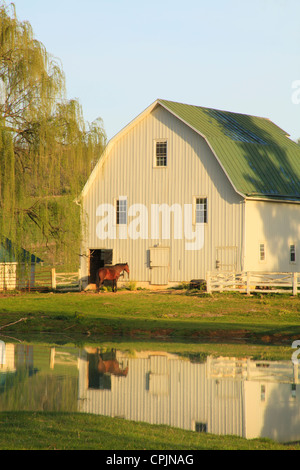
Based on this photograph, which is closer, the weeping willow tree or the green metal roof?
the weeping willow tree

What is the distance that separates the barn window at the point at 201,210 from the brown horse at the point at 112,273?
498 cm

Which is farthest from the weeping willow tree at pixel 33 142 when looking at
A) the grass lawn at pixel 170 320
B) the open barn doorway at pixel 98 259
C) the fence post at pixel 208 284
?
the open barn doorway at pixel 98 259

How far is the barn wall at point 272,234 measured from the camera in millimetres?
37969

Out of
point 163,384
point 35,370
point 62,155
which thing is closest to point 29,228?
point 62,155

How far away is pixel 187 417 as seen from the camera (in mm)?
13148

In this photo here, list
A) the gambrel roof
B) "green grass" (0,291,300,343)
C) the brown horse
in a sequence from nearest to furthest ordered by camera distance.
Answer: "green grass" (0,291,300,343) < the gambrel roof < the brown horse

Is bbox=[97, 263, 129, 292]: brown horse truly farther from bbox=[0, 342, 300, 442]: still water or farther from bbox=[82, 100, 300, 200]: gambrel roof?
bbox=[0, 342, 300, 442]: still water

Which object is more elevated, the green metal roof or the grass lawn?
the green metal roof

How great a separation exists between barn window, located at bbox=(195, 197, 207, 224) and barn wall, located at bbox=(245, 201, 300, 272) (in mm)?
2637

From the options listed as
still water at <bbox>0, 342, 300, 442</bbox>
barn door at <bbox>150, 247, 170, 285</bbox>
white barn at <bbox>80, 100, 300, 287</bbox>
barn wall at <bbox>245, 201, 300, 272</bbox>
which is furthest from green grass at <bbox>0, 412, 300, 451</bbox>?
barn door at <bbox>150, 247, 170, 285</bbox>

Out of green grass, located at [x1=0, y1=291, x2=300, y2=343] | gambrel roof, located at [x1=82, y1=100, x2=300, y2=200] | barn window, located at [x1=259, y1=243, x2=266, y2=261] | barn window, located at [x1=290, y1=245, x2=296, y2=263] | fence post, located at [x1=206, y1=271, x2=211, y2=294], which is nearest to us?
green grass, located at [x1=0, y1=291, x2=300, y2=343]

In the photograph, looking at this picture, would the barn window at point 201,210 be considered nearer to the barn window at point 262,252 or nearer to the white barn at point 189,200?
the white barn at point 189,200

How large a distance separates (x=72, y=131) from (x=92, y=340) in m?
7.41

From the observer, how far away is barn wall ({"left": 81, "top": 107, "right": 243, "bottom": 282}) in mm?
38438
